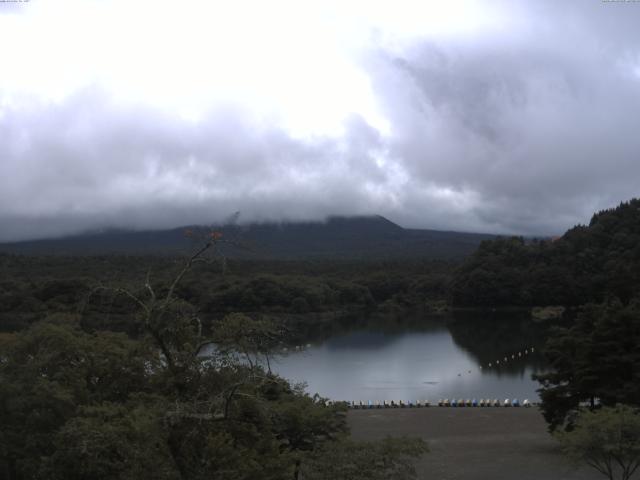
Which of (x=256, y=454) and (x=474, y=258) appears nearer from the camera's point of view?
(x=256, y=454)

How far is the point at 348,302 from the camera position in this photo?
77.4 meters

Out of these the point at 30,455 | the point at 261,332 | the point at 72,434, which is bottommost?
the point at 30,455

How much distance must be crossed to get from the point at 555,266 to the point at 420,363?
39006 mm

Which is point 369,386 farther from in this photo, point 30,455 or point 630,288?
point 30,455

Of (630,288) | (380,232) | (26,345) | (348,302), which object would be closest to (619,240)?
(348,302)

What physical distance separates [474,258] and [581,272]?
486 inches

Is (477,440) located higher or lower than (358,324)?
higher

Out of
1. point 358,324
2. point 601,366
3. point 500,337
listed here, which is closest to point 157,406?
point 601,366

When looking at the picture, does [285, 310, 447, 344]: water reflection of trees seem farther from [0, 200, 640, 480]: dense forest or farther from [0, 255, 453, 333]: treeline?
[0, 200, 640, 480]: dense forest

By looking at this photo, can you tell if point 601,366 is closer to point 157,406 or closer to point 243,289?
point 157,406

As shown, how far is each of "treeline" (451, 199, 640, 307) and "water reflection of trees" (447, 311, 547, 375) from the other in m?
3.50

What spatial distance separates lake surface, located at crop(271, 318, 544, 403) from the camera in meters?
34.7

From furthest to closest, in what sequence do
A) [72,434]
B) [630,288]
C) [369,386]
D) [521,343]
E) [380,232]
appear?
[380,232], [521,343], [630,288], [369,386], [72,434]

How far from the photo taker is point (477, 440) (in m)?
21.0
